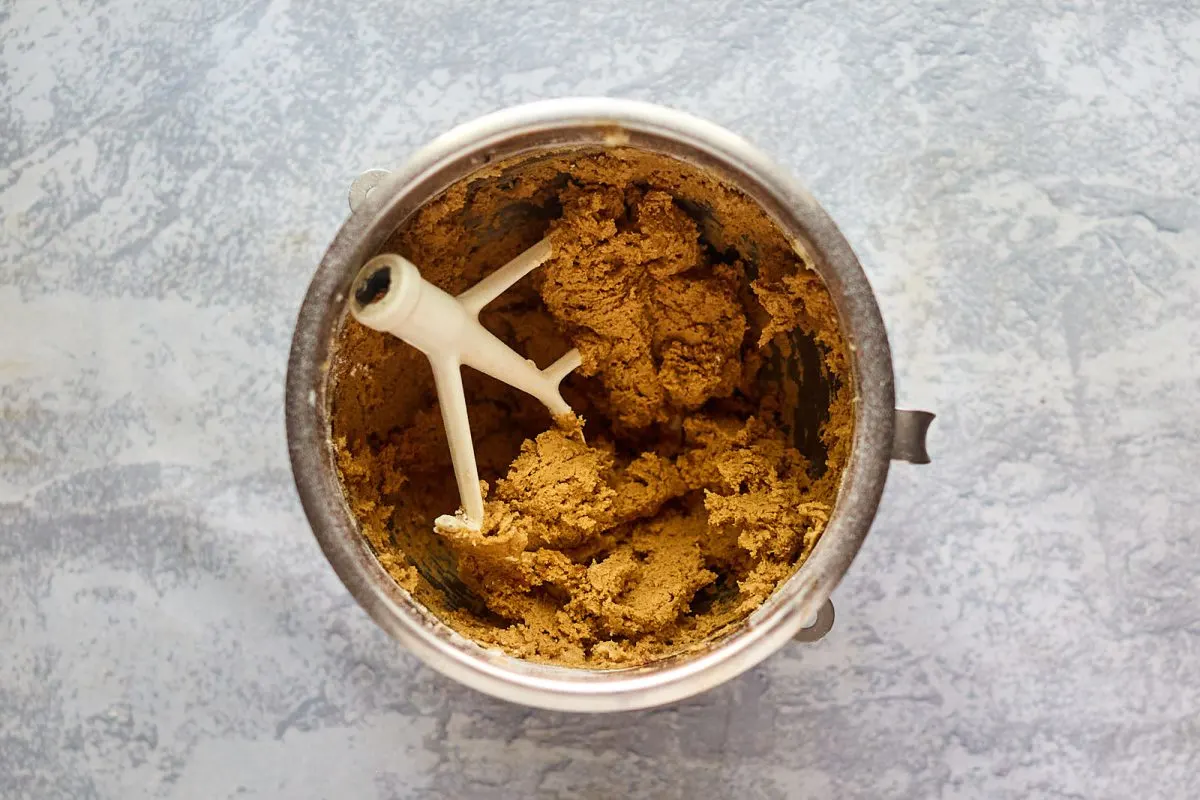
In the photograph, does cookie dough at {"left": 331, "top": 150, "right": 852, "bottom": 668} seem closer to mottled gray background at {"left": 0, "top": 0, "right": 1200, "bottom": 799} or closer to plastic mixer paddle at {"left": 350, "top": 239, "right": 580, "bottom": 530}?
plastic mixer paddle at {"left": 350, "top": 239, "right": 580, "bottom": 530}

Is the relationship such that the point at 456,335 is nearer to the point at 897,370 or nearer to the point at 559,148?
the point at 559,148

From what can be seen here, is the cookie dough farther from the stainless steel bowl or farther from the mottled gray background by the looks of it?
the mottled gray background

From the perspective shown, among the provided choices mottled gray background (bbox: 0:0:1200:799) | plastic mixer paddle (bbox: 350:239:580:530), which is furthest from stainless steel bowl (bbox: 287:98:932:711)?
mottled gray background (bbox: 0:0:1200:799)

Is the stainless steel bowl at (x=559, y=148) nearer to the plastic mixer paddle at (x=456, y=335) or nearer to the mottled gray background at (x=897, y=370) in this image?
the plastic mixer paddle at (x=456, y=335)

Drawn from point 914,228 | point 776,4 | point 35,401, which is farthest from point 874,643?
point 35,401

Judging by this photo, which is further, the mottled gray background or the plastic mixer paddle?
the mottled gray background

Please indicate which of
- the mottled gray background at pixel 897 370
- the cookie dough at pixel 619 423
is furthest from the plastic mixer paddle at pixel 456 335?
the mottled gray background at pixel 897 370

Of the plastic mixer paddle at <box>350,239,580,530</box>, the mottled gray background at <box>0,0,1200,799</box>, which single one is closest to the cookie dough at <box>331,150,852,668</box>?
the plastic mixer paddle at <box>350,239,580,530</box>
